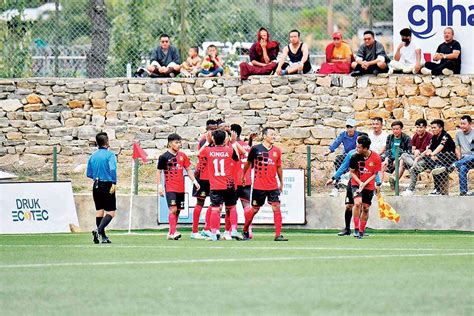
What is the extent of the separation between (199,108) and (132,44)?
136 inches

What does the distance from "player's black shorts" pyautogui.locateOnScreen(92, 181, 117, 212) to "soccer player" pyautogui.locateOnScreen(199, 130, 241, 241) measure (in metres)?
1.78

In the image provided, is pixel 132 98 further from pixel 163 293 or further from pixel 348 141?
pixel 163 293

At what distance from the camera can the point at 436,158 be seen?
2683cm

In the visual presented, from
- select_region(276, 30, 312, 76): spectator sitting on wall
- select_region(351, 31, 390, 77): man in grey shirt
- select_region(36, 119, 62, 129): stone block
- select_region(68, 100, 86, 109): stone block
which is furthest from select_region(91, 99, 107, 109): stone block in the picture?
Answer: select_region(351, 31, 390, 77): man in grey shirt

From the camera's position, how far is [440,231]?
26438mm

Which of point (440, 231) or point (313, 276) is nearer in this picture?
point (313, 276)

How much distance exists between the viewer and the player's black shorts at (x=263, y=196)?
76.7 feet

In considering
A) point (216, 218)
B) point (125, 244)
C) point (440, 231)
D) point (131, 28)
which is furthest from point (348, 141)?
point (131, 28)

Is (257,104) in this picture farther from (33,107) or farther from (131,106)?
(33,107)

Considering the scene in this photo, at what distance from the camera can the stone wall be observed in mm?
30219

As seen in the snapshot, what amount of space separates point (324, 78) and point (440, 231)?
552 centimetres

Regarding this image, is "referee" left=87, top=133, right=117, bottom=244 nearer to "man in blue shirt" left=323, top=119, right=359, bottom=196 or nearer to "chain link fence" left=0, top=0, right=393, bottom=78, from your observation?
"man in blue shirt" left=323, top=119, right=359, bottom=196

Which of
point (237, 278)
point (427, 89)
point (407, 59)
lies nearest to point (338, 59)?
point (407, 59)

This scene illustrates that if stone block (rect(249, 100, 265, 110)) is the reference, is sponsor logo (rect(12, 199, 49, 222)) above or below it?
below
